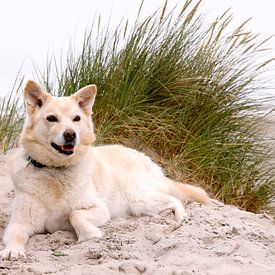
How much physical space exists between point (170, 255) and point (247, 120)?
14.6ft

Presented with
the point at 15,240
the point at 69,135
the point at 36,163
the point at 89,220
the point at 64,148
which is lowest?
the point at 15,240

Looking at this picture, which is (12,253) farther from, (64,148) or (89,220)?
(64,148)

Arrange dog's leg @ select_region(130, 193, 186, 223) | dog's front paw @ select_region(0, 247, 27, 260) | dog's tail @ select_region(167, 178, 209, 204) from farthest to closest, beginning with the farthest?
dog's tail @ select_region(167, 178, 209, 204) < dog's leg @ select_region(130, 193, 186, 223) < dog's front paw @ select_region(0, 247, 27, 260)

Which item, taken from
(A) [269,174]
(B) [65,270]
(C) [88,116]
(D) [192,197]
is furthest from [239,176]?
(B) [65,270]

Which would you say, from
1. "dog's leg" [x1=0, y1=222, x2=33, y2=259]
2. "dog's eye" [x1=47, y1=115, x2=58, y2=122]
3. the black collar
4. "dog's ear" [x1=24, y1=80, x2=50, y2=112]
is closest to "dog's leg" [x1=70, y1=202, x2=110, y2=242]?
"dog's leg" [x1=0, y1=222, x2=33, y2=259]

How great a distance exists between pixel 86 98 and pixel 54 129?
21.8 inches

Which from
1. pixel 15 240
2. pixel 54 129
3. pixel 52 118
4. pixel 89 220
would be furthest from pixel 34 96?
pixel 15 240

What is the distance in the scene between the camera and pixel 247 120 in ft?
27.6

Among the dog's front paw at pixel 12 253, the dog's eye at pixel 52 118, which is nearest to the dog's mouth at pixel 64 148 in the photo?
the dog's eye at pixel 52 118

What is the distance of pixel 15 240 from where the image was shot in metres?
4.70

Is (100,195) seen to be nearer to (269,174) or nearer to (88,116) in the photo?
(88,116)

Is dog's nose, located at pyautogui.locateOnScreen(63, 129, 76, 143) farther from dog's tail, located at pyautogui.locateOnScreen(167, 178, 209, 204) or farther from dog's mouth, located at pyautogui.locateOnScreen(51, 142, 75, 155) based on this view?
dog's tail, located at pyautogui.locateOnScreen(167, 178, 209, 204)

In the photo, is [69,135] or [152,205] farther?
[152,205]

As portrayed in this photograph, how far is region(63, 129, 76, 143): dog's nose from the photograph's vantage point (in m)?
4.94
